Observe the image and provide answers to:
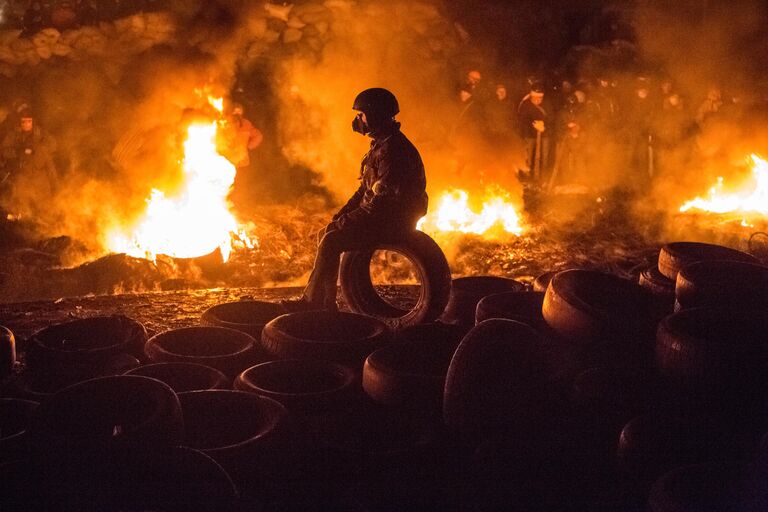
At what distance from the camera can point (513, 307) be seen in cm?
688

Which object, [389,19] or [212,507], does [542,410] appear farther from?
[389,19]

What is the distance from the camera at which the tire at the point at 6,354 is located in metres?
6.03

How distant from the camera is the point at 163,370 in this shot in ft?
18.7

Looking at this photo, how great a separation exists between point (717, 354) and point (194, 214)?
10359 millimetres

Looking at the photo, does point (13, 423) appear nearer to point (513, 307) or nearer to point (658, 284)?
point (513, 307)

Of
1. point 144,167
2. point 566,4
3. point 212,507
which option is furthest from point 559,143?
point 212,507

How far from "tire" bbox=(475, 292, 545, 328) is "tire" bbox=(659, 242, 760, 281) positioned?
50.5 inches

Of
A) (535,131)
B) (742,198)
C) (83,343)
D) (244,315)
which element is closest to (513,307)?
(244,315)

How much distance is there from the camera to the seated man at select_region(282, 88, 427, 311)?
7023 mm

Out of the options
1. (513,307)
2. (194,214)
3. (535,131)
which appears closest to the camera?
(513,307)

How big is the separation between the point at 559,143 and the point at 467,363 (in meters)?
12.2

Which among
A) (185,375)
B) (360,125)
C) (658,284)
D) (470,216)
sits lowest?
(185,375)

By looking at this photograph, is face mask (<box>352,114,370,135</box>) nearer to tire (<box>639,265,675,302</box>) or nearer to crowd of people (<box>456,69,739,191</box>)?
tire (<box>639,265,675,302</box>)

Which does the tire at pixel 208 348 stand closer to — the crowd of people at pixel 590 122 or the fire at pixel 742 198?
the crowd of people at pixel 590 122
